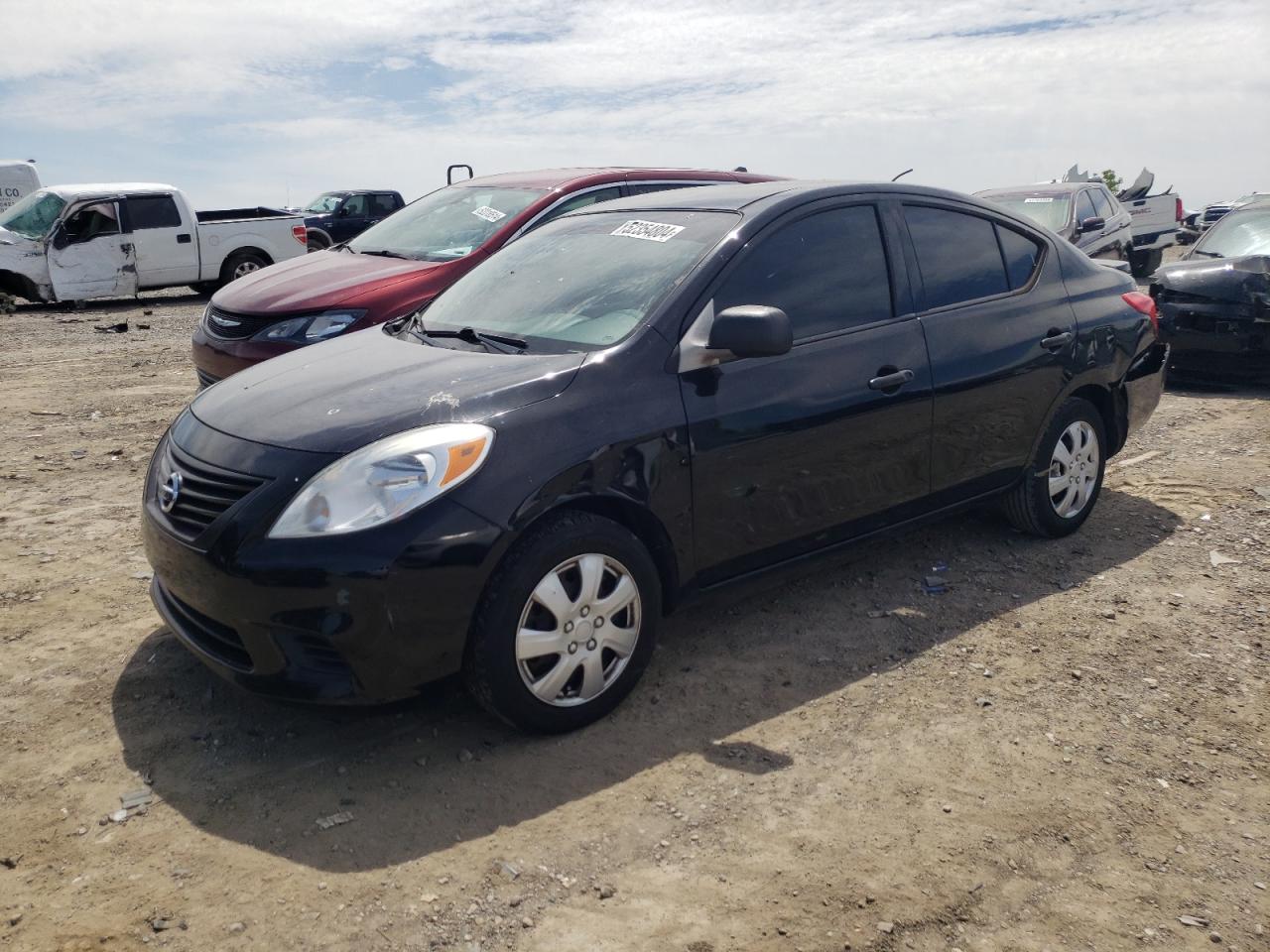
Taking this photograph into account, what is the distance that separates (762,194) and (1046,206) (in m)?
9.99

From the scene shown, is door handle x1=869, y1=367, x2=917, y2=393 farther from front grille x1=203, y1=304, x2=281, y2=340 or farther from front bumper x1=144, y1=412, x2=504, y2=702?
front grille x1=203, y1=304, x2=281, y2=340

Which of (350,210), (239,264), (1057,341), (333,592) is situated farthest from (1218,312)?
(350,210)

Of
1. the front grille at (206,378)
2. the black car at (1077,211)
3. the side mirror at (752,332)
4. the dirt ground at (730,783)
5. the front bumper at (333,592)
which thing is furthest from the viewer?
the black car at (1077,211)

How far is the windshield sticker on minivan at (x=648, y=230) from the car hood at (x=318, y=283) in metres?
2.68

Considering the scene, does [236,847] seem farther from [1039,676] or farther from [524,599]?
[1039,676]

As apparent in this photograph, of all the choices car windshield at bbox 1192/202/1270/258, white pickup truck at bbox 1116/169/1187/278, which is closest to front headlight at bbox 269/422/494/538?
car windshield at bbox 1192/202/1270/258

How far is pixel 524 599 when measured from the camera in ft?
11.2

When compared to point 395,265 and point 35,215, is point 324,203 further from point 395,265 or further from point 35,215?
point 395,265

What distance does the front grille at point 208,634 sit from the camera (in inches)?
137

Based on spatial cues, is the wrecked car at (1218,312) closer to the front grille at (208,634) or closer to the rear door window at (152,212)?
the front grille at (208,634)

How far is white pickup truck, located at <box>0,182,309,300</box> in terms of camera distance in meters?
15.9

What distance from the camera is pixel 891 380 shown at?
4.46 meters

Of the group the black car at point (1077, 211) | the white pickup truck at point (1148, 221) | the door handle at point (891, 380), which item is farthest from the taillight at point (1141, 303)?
the white pickup truck at point (1148, 221)

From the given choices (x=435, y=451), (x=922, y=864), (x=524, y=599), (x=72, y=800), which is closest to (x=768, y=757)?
(x=922, y=864)
